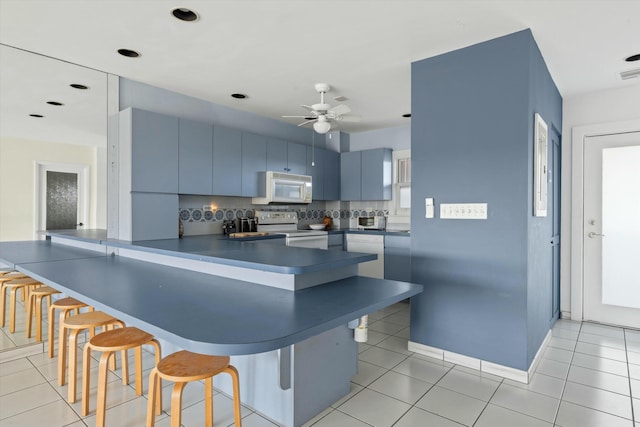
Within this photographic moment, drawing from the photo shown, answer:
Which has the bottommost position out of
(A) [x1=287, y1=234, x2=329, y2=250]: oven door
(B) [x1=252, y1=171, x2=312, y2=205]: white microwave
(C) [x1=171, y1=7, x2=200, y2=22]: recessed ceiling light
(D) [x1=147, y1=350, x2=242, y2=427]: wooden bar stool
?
(D) [x1=147, y1=350, x2=242, y2=427]: wooden bar stool

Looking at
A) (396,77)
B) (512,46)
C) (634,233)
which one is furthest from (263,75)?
(634,233)

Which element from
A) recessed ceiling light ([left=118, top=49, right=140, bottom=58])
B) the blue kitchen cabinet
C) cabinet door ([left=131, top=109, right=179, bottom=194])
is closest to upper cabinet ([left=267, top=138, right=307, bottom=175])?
cabinet door ([left=131, top=109, right=179, bottom=194])

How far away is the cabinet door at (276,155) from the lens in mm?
4785

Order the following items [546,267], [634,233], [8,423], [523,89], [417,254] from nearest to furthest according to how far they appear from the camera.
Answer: [8,423]
[523,89]
[417,254]
[546,267]
[634,233]

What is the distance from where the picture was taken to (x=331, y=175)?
574 cm

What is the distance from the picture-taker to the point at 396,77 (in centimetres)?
353

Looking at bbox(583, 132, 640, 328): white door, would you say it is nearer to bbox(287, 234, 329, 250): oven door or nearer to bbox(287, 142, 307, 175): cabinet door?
bbox(287, 234, 329, 250): oven door

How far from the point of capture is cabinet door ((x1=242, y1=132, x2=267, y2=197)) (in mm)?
4480

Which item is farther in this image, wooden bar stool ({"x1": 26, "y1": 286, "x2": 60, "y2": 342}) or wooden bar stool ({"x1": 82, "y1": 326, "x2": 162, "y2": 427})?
wooden bar stool ({"x1": 26, "y1": 286, "x2": 60, "y2": 342})

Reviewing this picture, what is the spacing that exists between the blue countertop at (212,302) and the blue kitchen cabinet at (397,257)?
2.53 meters

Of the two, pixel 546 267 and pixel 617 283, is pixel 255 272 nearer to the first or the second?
pixel 546 267

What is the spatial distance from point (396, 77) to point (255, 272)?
2.46m

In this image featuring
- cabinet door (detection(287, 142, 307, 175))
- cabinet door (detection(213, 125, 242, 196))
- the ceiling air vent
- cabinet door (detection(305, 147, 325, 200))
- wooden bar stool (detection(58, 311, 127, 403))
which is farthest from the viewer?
cabinet door (detection(305, 147, 325, 200))

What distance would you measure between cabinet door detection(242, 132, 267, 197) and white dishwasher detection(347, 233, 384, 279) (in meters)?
1.59
